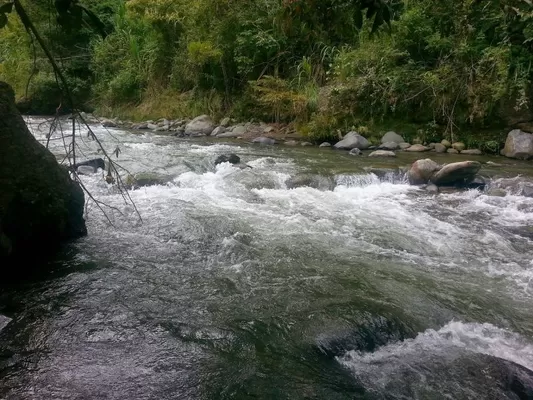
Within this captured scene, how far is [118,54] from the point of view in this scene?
60.9 ft

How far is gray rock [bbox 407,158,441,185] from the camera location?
8.16 m

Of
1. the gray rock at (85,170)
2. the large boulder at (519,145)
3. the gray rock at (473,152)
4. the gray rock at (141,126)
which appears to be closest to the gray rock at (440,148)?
the gray rock at (473,152)

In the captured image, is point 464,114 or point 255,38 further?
point 255,38

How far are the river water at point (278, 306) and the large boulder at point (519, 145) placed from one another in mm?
3474

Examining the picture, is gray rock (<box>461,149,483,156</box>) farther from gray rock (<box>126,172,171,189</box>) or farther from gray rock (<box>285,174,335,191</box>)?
gray rock (<box>126,172,171,189</box>)

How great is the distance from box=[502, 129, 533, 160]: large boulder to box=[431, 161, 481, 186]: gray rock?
2.63m

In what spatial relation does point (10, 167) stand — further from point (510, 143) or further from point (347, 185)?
point (510, 143)

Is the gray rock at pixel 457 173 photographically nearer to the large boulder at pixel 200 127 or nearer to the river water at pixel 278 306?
the river water at pixel 278 306

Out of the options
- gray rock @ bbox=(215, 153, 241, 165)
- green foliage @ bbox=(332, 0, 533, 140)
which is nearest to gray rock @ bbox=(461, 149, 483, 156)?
green foliage @ bbox=(332, 0, 533, 140)

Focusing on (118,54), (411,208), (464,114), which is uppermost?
(118,54)

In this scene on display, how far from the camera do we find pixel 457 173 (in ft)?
25.8

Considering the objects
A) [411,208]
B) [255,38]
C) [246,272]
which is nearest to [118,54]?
[255,38]

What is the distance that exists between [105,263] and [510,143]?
915cm

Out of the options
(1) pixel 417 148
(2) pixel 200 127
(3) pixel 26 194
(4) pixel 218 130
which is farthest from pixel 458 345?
(2) pixel 200 127
